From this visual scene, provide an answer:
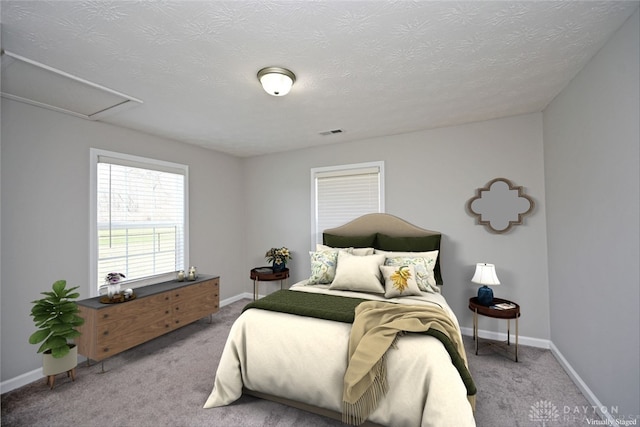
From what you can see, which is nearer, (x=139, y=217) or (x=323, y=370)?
(x=323, y=370)

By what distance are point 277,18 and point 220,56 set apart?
561 millimetres

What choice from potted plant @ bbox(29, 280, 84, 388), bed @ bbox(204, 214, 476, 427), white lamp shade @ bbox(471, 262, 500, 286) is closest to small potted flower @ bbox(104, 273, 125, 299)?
potted plant @ bbox(29, 280, 84, 388)

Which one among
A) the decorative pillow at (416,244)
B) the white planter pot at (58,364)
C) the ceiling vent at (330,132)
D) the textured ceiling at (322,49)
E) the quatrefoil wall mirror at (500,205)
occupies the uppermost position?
the ceiling vent at (330,132)

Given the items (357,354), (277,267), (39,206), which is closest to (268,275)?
(277,267)

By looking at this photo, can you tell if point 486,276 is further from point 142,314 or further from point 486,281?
point 142,314

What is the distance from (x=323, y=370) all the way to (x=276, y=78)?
2114 mm

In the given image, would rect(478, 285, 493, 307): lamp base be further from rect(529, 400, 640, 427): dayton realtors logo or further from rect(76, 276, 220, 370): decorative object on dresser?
rect(76, 276, 220, 370): decorative object on dresser

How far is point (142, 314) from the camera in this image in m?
2.86

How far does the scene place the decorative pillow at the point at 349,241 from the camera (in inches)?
139

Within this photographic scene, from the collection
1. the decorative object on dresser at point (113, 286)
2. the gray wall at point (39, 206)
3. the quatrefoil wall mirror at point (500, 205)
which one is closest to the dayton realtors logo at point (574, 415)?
the quatrefoil wall mirror at point (500, 205)

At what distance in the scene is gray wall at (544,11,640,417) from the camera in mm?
1640

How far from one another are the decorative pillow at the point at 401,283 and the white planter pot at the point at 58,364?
2.87m

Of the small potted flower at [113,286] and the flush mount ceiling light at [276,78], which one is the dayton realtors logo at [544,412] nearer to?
the flush mount ceiling light at [276,78]

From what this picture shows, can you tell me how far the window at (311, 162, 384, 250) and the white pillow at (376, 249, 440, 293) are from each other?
2.81 feet
